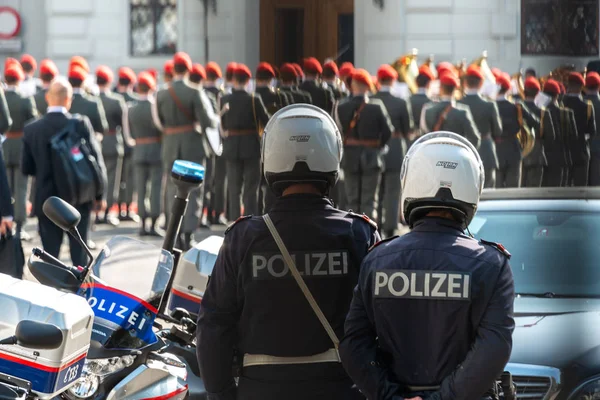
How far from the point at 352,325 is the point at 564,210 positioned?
7.30 ft

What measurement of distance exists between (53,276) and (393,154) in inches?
318

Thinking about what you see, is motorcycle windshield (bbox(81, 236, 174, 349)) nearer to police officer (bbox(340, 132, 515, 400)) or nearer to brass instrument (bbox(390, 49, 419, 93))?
police officer (bbox(340, 132, 515, 400))

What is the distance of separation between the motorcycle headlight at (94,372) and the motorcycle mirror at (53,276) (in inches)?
10.5

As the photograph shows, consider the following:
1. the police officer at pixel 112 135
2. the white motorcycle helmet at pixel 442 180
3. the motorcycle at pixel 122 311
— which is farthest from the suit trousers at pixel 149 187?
the white motorcycle helmet at pixel 442 180

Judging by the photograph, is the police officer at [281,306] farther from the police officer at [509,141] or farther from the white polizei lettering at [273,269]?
the police officer at [509,141]

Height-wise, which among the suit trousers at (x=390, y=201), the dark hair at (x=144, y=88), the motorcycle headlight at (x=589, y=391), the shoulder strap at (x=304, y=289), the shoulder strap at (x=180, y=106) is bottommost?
the suit trousers at (x=390, y=201)

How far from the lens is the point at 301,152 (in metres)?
3.18

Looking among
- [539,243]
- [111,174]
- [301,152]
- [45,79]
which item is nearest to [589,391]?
[539,243]

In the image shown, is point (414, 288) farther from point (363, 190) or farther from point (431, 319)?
point (363, 190)

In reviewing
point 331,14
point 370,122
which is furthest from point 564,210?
point 370,122

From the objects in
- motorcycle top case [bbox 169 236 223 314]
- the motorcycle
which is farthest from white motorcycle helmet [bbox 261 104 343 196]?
motorcycle top case [bbox 169 236 223 314]

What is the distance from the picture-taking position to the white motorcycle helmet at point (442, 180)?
2863 millimetres

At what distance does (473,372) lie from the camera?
265 cm

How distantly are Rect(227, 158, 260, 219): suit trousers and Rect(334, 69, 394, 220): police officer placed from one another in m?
0.83
